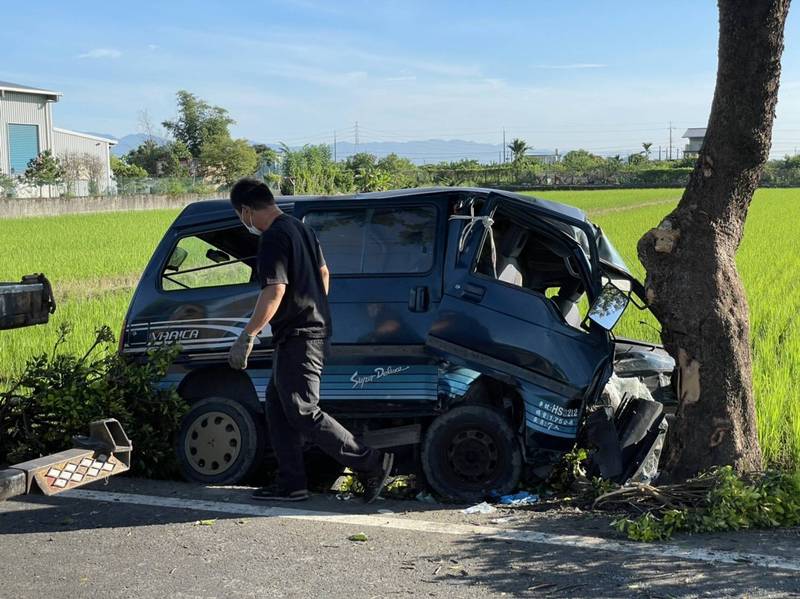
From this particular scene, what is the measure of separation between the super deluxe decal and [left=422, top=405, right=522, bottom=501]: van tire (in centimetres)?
42

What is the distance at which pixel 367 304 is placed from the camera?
6.32 m

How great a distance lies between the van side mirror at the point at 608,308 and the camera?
5855mm

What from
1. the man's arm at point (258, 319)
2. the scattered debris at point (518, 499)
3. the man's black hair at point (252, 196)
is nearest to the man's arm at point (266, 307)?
the man's arm at point (258, 319)

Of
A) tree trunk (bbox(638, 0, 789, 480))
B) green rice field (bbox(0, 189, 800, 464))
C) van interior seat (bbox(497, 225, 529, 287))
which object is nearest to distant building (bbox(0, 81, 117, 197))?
green rice field (bbox(0, 189, 800, 464))

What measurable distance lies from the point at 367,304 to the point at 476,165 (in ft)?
291

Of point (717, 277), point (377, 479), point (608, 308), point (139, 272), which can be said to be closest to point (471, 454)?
point (377, 479)

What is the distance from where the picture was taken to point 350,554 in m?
4.90

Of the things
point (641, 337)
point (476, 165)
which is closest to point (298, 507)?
point (641, 337)

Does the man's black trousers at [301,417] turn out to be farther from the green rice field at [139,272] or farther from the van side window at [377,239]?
the green rice field at [139,272]

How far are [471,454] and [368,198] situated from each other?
Answer: 1.88 m

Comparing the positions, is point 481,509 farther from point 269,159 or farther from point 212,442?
point 269,159

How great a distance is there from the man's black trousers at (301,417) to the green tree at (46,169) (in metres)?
45.7

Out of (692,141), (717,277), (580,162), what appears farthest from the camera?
(692,141)

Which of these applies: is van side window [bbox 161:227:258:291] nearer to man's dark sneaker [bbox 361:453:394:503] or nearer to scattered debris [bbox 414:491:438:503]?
man's dark sneaker [bbox 361:453:394:503]
